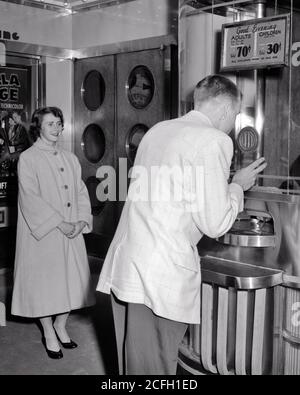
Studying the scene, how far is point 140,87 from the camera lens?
4656 mm

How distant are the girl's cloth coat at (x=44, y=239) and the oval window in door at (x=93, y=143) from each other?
174cm

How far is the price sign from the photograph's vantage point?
246 cm

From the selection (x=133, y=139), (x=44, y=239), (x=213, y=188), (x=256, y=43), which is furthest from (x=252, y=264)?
(x=133, y=139)

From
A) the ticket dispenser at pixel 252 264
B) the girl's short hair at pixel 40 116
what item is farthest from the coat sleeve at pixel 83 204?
the ticket dispenser at pixel 252 264

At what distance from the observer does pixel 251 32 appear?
257cm

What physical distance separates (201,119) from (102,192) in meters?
3.22

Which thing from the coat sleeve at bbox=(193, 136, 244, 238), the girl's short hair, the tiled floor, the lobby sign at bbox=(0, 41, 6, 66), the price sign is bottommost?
the tiled floor

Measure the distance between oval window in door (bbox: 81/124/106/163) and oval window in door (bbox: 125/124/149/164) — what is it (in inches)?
15.4

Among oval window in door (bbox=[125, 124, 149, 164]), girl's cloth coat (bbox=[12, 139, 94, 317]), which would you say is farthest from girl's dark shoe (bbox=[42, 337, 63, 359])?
oval window in door (bbox=[125, 124, 149, 164])

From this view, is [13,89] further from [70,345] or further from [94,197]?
[70,345]

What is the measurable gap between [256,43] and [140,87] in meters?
2.19

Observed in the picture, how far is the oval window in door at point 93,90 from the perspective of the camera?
16.7 feet

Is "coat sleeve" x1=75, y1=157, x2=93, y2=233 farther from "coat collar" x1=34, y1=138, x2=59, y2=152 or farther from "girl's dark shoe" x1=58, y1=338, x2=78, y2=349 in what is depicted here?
"girl's dark shoe" x1=58, y1=338, x2=78, y2=349
